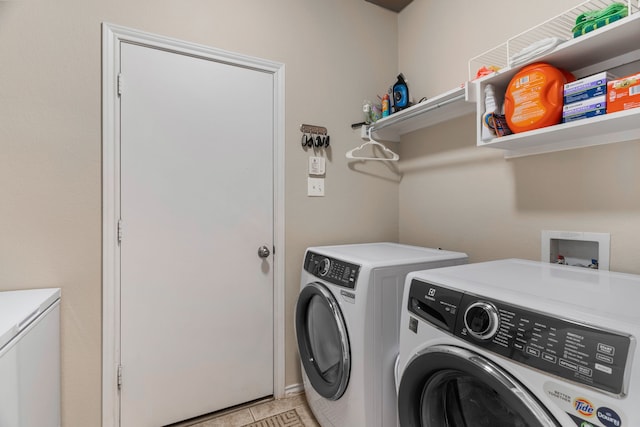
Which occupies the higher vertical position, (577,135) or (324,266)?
(577,135)

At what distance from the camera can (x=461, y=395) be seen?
94 cm

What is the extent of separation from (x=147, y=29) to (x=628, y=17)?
2.01 meters

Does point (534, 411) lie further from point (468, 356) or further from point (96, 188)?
point (96, 188)

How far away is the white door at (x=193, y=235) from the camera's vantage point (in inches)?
62.1

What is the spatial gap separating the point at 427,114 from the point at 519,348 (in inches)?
61.8

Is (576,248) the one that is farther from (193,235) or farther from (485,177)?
(193,235)

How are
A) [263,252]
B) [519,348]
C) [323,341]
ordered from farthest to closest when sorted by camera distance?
[263,252]
[323,341]
[519,348]

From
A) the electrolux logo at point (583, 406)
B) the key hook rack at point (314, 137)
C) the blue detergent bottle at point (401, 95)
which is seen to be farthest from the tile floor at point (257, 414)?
the blue detergent bottle at point (401, 95)

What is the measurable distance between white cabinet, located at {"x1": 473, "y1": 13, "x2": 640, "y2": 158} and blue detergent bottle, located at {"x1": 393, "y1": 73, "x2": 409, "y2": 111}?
593 millimetres

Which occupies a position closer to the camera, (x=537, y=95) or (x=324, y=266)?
(x=537, y=95)

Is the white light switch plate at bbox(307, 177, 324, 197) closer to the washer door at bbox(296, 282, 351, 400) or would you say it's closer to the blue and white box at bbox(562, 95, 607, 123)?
the washer door at bbox(296, 282, 351, 400)

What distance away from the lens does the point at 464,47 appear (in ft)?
6.04

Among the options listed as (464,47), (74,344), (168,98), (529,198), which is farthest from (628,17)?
(74,344)

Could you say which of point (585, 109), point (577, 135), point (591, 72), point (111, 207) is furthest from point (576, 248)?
point (111, 207)
